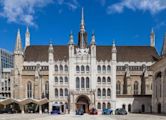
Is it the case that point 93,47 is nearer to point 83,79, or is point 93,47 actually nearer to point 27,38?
point 83,79

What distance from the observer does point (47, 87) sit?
3890 inches

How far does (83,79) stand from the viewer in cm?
9450

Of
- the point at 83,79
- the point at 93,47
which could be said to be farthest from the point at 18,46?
the point at 93,47

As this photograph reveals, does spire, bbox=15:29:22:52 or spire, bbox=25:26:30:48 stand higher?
spire, bbox=25:26:30:48

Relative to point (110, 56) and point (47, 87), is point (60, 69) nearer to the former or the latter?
point (47, 87)

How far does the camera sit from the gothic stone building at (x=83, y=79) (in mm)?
92188

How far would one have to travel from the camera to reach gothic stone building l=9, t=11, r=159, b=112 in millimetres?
92188

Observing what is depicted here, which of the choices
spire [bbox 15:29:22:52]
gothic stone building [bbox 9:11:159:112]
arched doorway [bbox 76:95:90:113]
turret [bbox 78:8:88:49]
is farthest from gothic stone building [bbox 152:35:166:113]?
spire [bbox 15:29:22:52]

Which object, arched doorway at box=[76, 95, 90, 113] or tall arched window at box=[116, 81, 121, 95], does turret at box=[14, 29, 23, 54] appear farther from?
tall arched window at box=[116, 81, 121, 95]

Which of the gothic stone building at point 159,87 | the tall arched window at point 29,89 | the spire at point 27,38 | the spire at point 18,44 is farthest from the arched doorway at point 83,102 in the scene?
the spire at point 27,38

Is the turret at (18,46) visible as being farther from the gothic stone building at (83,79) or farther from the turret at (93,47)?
the turret at (93,47)

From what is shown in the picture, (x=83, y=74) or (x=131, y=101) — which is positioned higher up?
(x=83, y=74)

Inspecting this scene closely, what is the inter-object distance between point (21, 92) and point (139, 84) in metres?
31.1

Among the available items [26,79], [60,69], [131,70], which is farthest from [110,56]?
[26,79]
